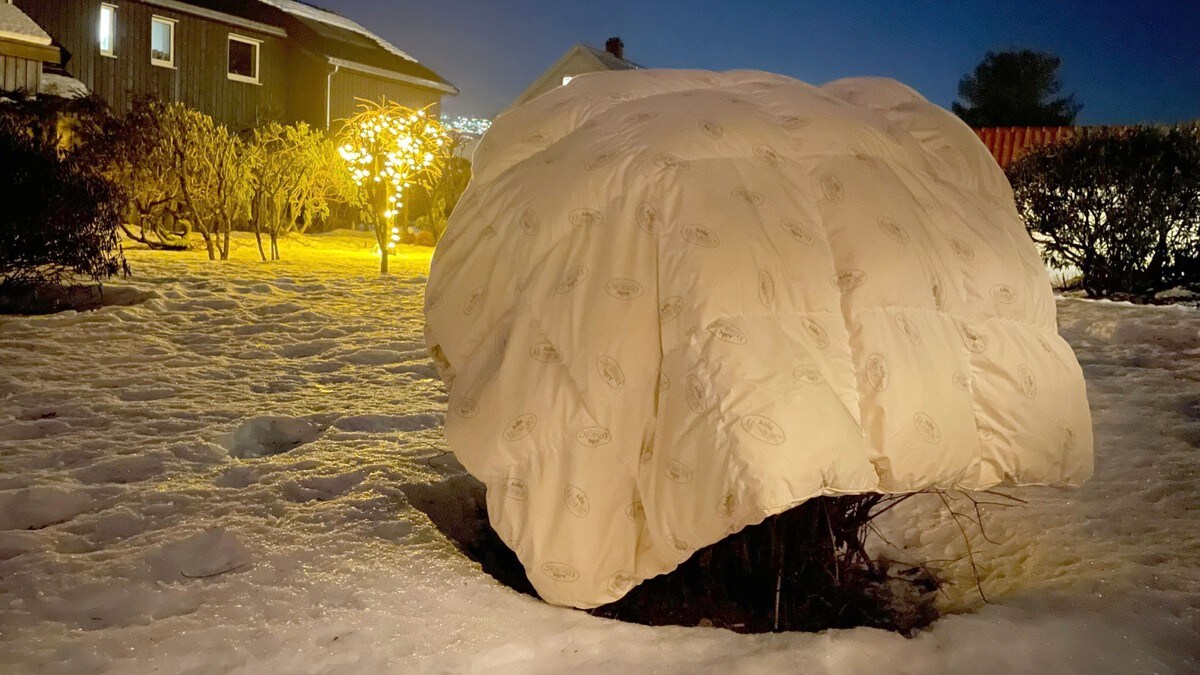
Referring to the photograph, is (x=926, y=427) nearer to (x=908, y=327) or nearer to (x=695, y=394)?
(x=908, y=327)

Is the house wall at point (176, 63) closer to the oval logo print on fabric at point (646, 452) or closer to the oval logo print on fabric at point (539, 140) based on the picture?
the oval logo print on fabric at point (539, 140)

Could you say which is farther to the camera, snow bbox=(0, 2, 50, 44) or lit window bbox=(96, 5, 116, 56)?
lit window bbox=(96, 5, 116, 56)

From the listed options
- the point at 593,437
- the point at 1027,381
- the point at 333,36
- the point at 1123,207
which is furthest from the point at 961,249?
the point at 333,36

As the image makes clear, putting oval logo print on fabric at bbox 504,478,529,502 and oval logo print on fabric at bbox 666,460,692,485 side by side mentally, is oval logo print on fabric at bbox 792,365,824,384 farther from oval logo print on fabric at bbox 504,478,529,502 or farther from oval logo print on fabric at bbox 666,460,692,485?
oval logo print on fabric at bbox 504,478,529,502

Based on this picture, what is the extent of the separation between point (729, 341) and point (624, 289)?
32 cm

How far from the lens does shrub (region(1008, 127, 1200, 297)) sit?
7141mm

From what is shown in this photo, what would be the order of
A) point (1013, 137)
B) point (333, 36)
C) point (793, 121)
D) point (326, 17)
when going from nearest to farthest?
point (793, 121) → point (1013, 137) → point (333, 36) → point (326, 17)

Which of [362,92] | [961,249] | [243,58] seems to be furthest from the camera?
[362,92]

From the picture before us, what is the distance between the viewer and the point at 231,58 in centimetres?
1839

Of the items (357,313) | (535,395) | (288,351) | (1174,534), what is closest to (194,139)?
(357,313)

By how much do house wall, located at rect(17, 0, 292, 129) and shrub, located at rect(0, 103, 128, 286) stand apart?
10027mm

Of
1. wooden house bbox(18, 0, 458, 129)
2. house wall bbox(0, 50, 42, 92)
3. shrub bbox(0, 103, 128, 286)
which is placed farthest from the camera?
wooden house bbox(18, 0, 458, 129)

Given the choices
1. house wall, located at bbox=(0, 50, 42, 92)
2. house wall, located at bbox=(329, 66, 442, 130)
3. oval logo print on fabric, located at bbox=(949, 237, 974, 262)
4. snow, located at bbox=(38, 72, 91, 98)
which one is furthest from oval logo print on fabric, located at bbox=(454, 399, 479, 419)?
house wall, located at bbox=(329, 66, 442, 130)

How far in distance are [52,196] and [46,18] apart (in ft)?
39.7
